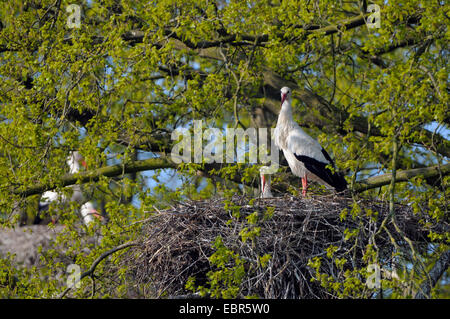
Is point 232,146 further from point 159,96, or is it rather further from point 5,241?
point 5,241

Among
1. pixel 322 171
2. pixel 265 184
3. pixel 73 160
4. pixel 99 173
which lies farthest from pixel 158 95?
pixel 322 171

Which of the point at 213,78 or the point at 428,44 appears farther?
the point at 213,78

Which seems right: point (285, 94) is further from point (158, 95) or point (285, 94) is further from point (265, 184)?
point (158, 95)

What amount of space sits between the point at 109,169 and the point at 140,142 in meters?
0.56

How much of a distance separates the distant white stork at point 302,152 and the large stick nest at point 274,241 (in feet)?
4.90

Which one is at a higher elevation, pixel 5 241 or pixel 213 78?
pixel 213 78

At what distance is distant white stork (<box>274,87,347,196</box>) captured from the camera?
9.06 m

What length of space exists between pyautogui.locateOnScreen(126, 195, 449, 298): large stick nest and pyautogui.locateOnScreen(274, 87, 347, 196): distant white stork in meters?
1.49

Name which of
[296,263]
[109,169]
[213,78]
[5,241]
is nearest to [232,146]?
[213,78]

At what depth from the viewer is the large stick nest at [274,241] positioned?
671 centimetres

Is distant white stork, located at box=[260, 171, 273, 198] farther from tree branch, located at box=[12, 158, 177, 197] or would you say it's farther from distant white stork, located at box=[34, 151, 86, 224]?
distant white stork, located at box=[34, 151, 86, 224]

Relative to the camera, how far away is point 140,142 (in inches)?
379

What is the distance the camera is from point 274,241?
6848 millimetres

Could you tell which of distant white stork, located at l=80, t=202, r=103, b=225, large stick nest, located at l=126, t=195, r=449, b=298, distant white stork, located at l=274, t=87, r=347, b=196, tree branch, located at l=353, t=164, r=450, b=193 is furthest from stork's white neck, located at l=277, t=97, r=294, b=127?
distant white stork, located at l=80, t=202, r=103, b=225
